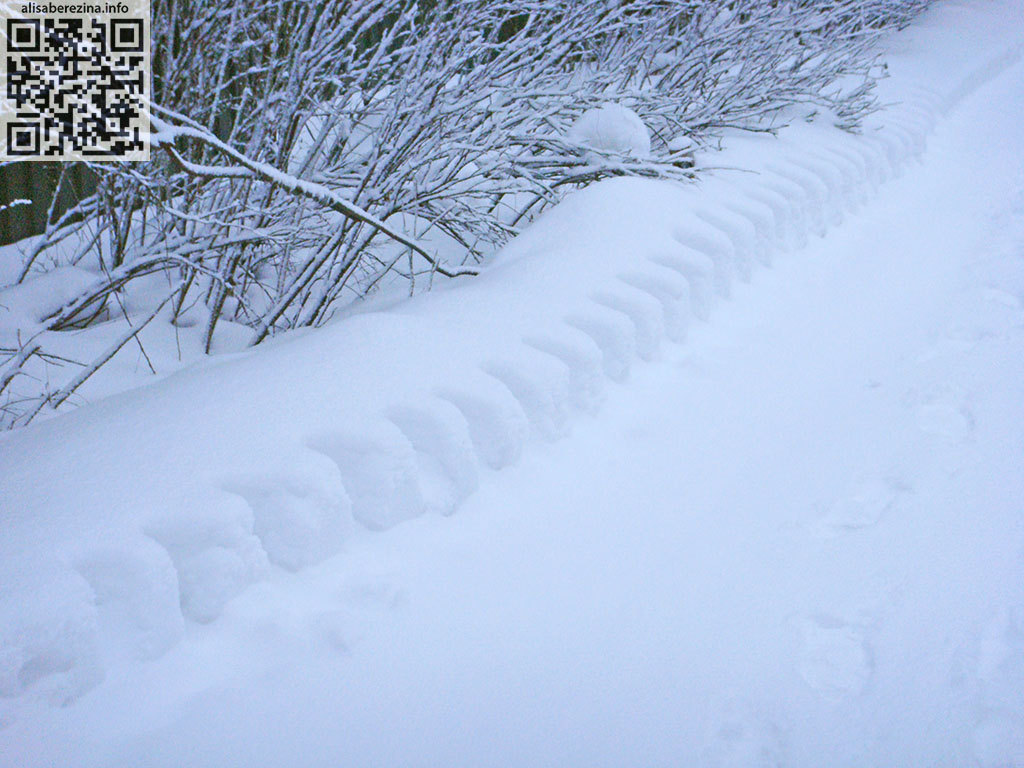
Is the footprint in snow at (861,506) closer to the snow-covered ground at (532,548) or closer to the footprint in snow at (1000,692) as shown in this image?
the snow-covered ground at (532,548)

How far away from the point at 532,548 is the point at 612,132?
6.57 ft

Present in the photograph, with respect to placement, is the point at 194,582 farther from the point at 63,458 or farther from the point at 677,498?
the point at 677,498

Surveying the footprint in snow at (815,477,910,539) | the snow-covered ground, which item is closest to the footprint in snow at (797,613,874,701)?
the snow-covered ground

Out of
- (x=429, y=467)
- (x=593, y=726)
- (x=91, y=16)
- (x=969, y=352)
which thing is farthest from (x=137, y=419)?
(x=969, y=352)

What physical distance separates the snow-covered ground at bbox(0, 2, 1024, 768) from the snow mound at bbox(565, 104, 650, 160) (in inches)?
29.5

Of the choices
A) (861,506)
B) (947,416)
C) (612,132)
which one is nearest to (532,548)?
(861,506)

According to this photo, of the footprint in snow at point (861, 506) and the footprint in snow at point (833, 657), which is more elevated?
the footprint in snow at point (861, 506)

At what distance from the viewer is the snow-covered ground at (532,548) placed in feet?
4.15

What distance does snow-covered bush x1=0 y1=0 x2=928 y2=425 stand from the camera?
228cm

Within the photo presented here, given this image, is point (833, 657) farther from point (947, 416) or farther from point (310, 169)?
point (310, 169)

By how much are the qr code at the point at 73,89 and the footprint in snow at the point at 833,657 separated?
161 centimetres

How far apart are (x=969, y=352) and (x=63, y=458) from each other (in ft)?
7.94

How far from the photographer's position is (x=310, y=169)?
8.70 ft

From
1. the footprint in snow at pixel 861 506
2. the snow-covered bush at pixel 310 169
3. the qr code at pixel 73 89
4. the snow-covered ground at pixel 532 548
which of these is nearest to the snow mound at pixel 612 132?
the snow-covered bush at pixel 310 169
